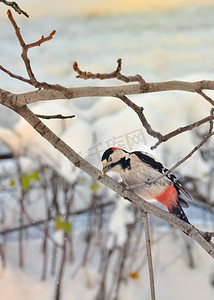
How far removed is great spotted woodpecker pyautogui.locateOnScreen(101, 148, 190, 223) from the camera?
0.36 metres

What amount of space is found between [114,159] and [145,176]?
3cm

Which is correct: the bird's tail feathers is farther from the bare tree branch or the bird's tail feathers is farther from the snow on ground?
the snow on ground

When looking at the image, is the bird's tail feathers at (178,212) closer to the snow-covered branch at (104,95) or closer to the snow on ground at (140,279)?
the snow-covered branch at (104,95)

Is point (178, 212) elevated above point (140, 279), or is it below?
below

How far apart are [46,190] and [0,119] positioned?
0.30 m

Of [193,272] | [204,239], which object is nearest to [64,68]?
[193,272]

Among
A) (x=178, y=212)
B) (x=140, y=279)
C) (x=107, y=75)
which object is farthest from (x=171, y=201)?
(x=140, y=279)

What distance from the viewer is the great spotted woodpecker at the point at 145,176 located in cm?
36

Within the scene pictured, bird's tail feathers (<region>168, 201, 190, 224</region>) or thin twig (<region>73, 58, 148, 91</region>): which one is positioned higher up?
thin twig (<region>73, 58, 148, 91</region>)

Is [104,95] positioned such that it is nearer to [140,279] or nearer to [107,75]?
[107,75]

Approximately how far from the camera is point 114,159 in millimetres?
360

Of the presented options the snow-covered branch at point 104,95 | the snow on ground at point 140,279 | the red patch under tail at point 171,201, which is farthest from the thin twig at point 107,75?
the snow on ground at point 140,279

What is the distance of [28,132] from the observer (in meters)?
1.01

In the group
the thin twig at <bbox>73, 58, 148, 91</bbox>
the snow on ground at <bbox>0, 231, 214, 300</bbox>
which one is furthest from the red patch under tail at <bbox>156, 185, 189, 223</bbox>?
the snow on ground at <bbox>0, 231, 214, 300</bbox>
